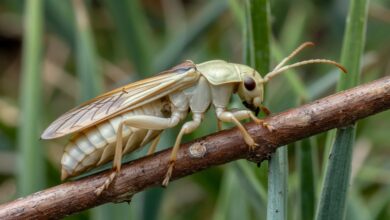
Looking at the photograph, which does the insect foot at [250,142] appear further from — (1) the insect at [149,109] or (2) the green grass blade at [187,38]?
A: (2) the green grass blade at [187,38]

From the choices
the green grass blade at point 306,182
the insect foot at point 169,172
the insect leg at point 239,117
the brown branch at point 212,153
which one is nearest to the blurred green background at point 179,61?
the green grass blade at point 306,182

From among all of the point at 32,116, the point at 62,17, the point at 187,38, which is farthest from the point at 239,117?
the point at 62,17

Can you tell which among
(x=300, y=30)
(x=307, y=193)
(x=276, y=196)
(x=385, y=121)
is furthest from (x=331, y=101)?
(x=385, y=121)

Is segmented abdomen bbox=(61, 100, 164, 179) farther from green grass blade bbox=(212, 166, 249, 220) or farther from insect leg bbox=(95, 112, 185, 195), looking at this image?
green grass blade bbox=(212, 166, 249, 220)

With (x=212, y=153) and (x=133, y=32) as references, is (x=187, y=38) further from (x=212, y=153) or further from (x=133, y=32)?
(x=212, y=153)

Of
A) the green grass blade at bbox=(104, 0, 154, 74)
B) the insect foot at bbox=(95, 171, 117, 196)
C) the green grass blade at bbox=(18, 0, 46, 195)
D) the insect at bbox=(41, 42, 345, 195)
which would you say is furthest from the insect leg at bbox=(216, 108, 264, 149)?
the green grass blade at bbox=(104, 0, 154, 74)

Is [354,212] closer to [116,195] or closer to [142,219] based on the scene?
[142,219]
